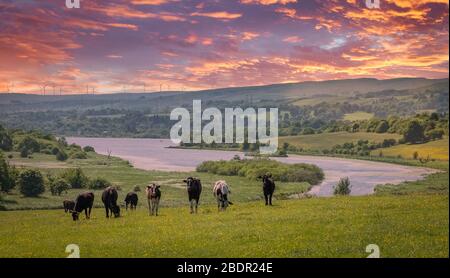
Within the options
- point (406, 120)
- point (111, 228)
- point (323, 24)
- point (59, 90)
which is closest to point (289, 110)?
point (406, 120)

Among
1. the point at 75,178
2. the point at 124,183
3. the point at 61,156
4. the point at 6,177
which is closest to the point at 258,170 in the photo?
the point at 124,183

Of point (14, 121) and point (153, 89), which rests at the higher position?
point (153, 89)

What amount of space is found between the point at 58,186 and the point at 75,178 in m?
3.48

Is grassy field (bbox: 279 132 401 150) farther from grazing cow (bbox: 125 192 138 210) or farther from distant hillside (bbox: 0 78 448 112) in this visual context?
grazing cow (bbox: 125 192 138 210)

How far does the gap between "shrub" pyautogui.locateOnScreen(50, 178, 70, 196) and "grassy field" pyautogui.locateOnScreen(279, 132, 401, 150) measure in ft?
149

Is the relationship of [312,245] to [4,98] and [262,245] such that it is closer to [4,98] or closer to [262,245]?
[262,245]

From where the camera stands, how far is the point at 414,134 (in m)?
77.4

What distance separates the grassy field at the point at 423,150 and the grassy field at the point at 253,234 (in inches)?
2075

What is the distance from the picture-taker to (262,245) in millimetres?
18188

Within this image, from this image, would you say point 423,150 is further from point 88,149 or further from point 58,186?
point 58,186

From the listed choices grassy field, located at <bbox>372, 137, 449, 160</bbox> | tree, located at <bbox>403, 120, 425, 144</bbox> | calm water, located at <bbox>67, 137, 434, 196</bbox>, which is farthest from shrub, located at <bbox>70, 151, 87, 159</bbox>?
tree, located at <bbox>403, 120, 425, 144</bbox>

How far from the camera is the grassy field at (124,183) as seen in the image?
127 feet

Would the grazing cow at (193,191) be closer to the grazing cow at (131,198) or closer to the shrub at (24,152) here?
the grazing cow at (131,198)
